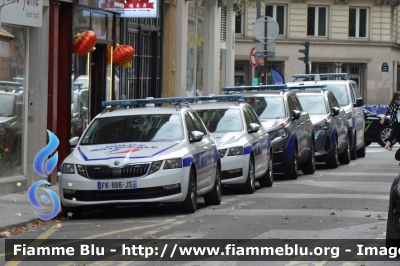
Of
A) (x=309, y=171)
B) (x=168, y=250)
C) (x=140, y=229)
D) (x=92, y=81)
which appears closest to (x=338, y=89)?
(x=309, y=171)

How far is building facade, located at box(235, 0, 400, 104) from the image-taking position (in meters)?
63.4

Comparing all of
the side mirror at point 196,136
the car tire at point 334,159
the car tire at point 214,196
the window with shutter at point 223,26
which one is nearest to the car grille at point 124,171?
the side mirror at point 196,136

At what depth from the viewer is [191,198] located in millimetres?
14781

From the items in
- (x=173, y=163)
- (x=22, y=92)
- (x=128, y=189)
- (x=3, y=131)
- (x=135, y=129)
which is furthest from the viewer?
(x=22, y=92)

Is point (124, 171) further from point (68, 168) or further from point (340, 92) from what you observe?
point (340, 92)

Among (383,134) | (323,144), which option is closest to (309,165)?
(323,144)

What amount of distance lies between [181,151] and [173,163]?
38cm

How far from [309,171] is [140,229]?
35.1 ft

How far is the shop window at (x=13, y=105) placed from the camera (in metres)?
18.3

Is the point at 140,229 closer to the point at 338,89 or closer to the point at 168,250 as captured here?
the point at 168,250

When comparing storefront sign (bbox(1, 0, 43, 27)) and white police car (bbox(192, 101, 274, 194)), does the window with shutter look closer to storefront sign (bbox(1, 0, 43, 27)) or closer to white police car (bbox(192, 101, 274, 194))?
white police car (bbox(192, 101, 274, 194))

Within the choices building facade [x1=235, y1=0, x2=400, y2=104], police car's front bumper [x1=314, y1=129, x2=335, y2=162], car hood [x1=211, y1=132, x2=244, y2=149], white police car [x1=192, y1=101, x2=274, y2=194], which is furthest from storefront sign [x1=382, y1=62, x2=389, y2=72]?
car hood [x1=211, y1=132, x2=244, y2=149]

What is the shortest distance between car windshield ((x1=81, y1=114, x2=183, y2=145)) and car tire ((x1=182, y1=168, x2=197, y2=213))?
Result: 0.76 metres

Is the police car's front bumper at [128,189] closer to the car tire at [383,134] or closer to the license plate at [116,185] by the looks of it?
the license plate at [116,185]
